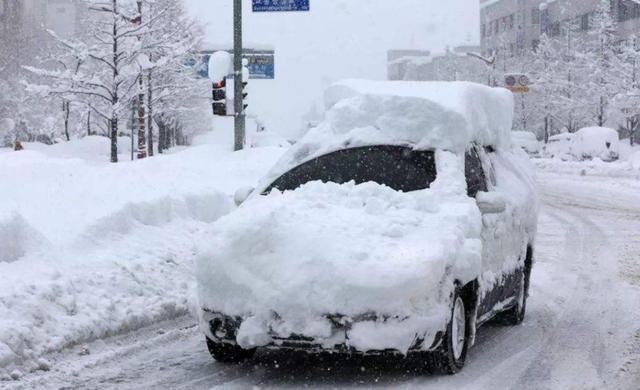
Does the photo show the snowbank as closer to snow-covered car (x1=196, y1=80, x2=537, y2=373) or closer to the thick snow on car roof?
the thick snow on car roof

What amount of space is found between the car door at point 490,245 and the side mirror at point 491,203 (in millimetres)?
84

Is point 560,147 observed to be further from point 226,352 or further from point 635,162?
point 226,352

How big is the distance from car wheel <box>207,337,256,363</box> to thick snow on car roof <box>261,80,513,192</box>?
4.84ft

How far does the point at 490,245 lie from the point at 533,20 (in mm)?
89117

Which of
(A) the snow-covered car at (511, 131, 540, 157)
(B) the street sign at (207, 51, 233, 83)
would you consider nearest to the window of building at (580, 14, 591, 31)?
(A) the snow-covered car at (511, 131, 540, 157)

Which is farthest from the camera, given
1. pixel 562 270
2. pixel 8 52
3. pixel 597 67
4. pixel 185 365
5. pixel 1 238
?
pixel 8 52

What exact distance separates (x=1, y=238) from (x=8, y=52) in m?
72.7

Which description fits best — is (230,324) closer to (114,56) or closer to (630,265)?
(630,265)

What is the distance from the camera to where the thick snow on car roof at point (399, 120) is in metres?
7.54

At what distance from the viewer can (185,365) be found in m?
6.78

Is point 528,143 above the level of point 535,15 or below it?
below

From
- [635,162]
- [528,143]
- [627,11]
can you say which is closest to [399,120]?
[635,162]

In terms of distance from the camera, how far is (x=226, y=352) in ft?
→ 21.9

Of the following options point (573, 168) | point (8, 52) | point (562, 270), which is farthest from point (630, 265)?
point (8, 52)
